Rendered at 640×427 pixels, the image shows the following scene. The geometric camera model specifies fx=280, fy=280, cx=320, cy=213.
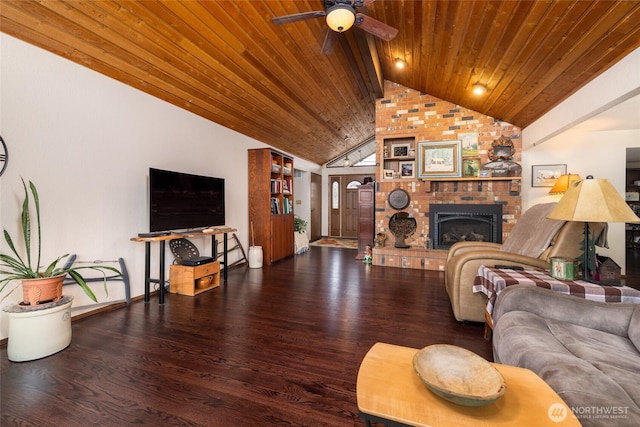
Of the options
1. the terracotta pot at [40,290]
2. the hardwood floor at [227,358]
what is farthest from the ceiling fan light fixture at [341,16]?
the terracotta pot at [40,290]

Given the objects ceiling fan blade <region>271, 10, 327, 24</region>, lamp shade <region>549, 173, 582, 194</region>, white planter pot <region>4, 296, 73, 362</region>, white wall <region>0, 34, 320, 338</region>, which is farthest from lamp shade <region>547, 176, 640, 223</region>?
white wall <region>0, 34, 320, 338</region>

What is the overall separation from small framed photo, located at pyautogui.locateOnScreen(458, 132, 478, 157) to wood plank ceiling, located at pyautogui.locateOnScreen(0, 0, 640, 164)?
0.42 m

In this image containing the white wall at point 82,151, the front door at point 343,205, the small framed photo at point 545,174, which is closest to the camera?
the white wall at point 82,151

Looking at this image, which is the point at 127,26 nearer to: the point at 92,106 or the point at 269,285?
the point at 92,106

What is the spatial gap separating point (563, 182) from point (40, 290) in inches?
227

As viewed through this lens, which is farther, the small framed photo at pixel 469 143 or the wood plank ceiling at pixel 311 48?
the small framed photo at pixel 469 143

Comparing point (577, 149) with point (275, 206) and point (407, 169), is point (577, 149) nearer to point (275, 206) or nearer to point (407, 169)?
point (407, 169)

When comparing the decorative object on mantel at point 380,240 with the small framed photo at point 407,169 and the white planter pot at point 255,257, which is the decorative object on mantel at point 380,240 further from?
the white planter pot at point 255,257

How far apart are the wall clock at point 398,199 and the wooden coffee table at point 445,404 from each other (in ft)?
13.4

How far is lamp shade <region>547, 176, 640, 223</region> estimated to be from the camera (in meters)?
1.64

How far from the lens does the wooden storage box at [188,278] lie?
3.23m

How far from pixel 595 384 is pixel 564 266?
3.87 ft

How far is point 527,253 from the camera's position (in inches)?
94.7

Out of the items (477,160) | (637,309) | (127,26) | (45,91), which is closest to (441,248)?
(477,160)
